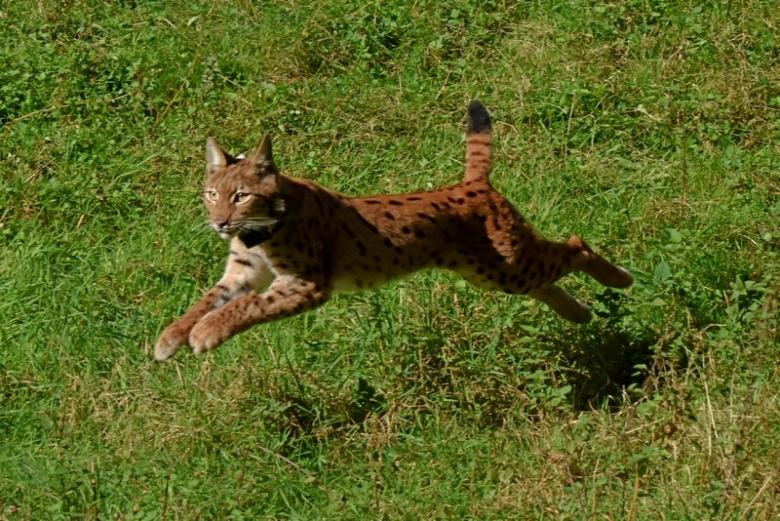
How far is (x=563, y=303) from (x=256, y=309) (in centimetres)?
211

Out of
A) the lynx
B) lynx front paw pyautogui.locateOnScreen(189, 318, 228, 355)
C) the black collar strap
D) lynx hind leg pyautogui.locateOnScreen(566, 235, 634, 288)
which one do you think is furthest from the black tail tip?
lynx front paw pyautogui.locateOnScreen(189, 318, 228, 355)

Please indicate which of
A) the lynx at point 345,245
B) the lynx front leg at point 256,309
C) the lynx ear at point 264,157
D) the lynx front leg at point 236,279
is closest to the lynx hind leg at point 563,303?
the lynx at point 345,245

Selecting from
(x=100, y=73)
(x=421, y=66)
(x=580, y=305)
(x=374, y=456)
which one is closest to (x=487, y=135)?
(x=580, y=305)

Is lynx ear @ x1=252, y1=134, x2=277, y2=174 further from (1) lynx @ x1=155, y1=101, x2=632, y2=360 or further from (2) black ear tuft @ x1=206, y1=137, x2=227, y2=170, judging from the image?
(2) black ear tuft @ x1=206, y1=137, x2=227, y2=170

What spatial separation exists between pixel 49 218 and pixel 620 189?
3.67 meters

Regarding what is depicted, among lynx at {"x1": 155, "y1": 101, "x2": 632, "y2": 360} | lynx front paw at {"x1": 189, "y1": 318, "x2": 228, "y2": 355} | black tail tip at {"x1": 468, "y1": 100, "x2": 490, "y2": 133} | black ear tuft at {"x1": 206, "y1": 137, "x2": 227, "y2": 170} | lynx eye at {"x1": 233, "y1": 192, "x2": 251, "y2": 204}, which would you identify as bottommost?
lynx front paw at {"x1": 189, "y1": 318, "x2": 228, "y2": 355}

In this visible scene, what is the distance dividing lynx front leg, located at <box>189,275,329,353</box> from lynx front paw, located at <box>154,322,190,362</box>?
8 cm

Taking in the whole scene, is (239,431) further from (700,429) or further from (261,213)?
(700,429)

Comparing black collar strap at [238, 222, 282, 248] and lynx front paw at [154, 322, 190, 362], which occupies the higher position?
black collar strap at [238, 222, 282, 248]

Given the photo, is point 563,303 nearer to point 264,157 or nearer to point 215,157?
point 264,157

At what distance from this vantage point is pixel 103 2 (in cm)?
1356

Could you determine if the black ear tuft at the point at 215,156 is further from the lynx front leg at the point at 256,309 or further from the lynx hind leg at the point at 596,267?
the lynx hind leg at the point at 596,267

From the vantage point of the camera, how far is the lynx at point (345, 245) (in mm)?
9164

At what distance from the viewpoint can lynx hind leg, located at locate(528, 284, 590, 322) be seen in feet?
33.7
